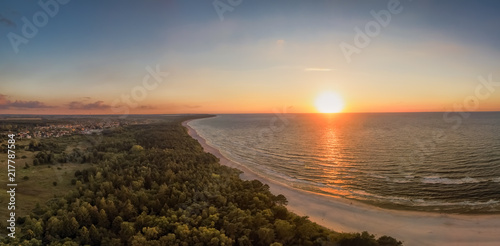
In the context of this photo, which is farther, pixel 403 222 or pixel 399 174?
pixel 399 174

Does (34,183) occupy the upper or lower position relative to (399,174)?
lower

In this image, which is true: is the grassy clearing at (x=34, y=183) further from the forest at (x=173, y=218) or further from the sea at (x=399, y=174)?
the sea at (x=399, y=174)

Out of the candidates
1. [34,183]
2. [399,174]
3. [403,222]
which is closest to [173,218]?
[403,222]

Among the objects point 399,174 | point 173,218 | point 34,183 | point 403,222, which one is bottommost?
point 403,222

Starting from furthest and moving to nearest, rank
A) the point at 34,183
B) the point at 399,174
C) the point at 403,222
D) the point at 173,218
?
the point at 399,174 < the point at 34,183 < the point at 403,222 < the point at 173,218

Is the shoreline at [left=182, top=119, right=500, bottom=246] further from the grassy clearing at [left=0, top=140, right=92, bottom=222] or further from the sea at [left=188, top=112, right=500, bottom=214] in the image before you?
the grassy clearing at [left=0, top=140, right=92, bottom=222]

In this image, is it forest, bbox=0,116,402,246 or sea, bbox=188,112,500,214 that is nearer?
forest, bbox=0,116,402,246

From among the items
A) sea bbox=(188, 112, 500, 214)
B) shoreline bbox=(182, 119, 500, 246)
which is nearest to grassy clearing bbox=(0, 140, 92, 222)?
shoreline bbox=(182, 119, 500, 246)

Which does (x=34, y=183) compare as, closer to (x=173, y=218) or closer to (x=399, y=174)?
(x=173, y=218)
